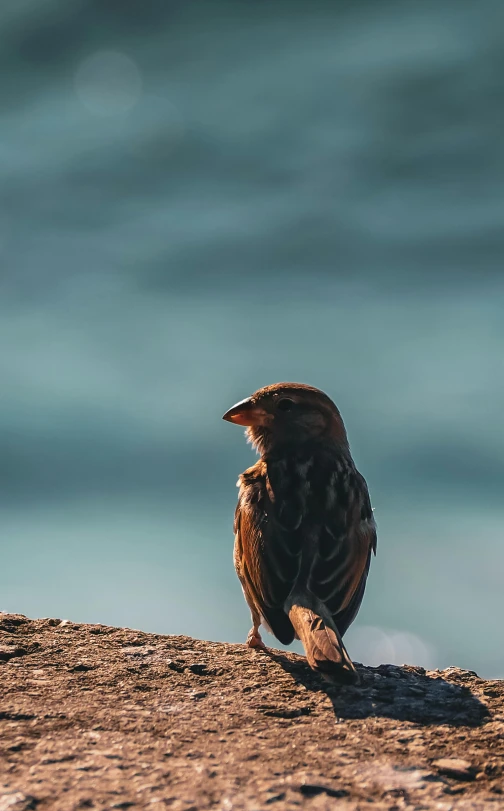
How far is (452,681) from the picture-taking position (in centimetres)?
472

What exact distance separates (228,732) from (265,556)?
2020mm

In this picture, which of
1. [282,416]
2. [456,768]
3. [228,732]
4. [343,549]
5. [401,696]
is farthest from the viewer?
[282,416]

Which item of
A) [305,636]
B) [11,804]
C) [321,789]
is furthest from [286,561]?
[11,804]

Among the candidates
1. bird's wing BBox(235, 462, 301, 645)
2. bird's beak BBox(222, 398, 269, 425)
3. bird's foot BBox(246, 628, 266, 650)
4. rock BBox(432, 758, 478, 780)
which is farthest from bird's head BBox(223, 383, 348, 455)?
rock BBox(432, 758, 478, 780)

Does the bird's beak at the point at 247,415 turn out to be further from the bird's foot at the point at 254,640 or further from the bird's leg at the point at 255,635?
the bird's foot at the point at 254,640

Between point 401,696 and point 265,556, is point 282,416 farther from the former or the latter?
point 401,696

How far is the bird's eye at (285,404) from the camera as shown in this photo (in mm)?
7223

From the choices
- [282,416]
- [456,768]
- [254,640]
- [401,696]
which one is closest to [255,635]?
[254,640]

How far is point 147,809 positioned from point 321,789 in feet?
2.00

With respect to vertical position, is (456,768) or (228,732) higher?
(228,732)

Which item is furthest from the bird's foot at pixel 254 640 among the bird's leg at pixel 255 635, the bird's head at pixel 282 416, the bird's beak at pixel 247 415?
the bird's beak at pixel 247 415

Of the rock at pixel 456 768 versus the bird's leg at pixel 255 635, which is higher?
the bird's leg at pixel 255 635

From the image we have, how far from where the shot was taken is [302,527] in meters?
5.76

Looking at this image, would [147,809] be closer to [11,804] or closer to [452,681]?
[11,804]
